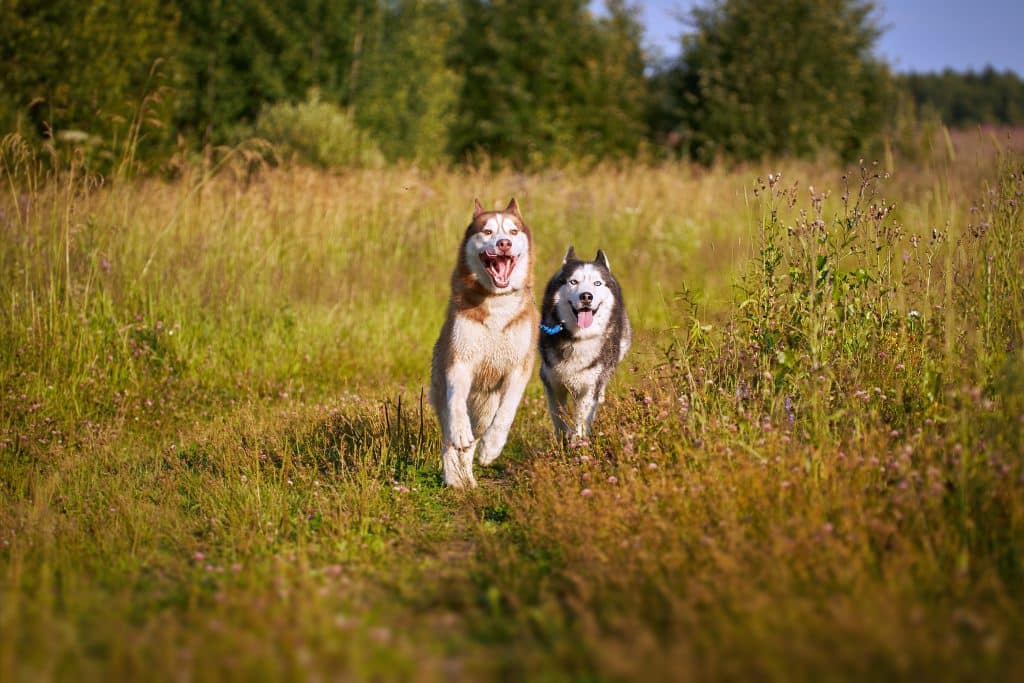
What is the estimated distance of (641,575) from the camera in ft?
11.1

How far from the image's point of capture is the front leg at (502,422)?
5.33 meters

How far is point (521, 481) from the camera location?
5.08 metres

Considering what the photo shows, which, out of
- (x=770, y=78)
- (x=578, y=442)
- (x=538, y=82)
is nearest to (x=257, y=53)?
(x=538, y=82)

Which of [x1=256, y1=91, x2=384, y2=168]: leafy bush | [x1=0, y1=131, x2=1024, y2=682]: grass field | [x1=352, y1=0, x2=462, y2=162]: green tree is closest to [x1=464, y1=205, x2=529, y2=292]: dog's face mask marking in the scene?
[x1=0, y1=131, x2=1024, y2=682]: grass field

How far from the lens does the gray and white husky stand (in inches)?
223

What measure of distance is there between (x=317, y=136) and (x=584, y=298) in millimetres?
12377

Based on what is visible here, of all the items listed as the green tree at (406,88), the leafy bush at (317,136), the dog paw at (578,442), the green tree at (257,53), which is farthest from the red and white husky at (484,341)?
the green tree at (257,53)

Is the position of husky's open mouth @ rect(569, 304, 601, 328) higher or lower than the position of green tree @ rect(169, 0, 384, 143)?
lower

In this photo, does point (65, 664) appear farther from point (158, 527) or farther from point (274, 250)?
point (274, 250)

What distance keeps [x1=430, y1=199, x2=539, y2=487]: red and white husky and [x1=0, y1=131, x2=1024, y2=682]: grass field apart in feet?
0.88

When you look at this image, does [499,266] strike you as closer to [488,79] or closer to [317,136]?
[317,136]

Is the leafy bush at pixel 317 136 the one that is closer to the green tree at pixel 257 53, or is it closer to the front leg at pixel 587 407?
the green tree at pixel 257 53

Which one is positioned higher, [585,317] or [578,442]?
[585,317]

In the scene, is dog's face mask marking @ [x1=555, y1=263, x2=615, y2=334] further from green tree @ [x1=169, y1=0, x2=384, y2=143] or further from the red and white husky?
green tree @ [x1=169, y1=0, x2=384, y2=143]
